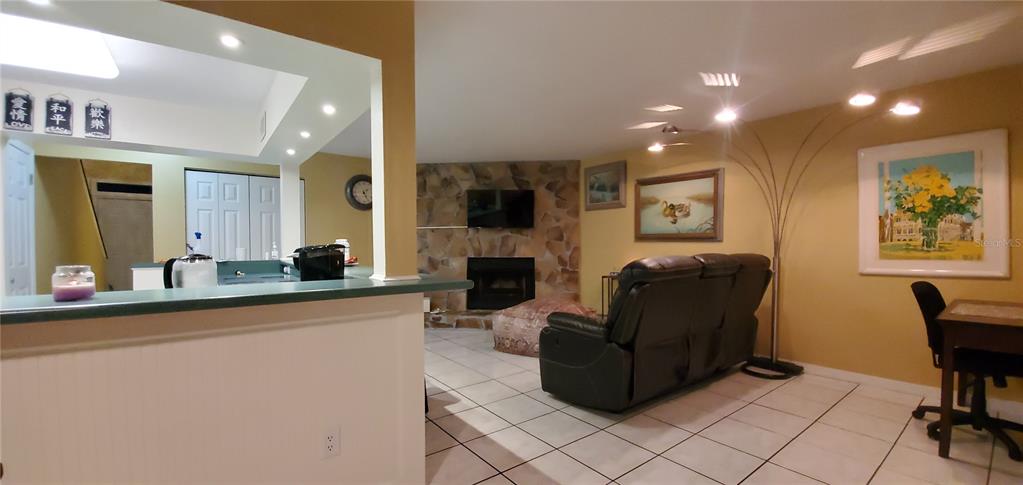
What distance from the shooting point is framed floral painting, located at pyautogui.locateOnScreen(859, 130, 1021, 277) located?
2574 mm

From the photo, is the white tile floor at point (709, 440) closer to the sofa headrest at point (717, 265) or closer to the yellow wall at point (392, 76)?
the sofa headrest at point (717, 265)

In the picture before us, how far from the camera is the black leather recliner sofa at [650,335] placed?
234 centimetres

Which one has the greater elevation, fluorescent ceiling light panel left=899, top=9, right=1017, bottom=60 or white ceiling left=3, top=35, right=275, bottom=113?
white ceiling left=3, top=35, right=275, bottom=113

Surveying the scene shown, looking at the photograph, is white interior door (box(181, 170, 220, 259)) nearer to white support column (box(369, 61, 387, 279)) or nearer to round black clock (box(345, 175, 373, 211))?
round black clock (box(345, 175, 373, 211))

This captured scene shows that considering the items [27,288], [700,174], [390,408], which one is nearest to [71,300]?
[390,408]

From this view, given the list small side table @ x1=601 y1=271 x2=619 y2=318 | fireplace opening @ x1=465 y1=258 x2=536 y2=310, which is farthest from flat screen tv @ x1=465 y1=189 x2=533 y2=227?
small side table @ x1=601 y1=271 x2=619 y2=318

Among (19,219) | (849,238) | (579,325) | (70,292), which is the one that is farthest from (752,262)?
(19,219)

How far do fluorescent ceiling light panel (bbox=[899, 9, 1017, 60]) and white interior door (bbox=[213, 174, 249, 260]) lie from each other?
5.97 meters

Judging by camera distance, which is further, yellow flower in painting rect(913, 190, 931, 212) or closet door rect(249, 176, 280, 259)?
closet door rect(249, 176, 280, 259)

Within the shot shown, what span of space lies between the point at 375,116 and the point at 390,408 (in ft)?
4.27

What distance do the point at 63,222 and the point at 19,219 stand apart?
2.61 feet

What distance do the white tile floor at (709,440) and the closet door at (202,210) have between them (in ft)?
10.5

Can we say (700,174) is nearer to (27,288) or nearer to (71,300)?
(71,300)

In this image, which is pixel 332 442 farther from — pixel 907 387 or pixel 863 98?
pixel 907 387
